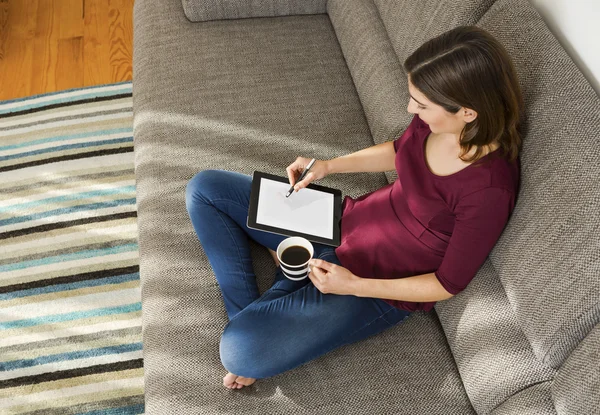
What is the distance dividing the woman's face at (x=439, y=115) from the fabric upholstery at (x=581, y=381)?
44 centimetres

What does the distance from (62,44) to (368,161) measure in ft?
6.02

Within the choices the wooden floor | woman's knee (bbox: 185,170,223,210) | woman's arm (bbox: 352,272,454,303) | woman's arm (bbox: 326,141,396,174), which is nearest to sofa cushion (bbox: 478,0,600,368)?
woman's arm (bbox: 352,272,454,303)

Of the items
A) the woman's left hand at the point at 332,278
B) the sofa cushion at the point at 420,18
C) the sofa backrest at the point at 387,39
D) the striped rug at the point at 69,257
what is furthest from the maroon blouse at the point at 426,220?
the striped rug at the point at 69,257

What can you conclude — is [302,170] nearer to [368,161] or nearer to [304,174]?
[304,174]

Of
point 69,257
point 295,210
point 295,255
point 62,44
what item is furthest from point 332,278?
→ point 62,44

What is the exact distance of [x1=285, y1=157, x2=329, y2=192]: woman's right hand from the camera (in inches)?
53.5

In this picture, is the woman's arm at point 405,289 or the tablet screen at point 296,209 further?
the tablet screen at point 296,209

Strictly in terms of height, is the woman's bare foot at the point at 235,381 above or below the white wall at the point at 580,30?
below

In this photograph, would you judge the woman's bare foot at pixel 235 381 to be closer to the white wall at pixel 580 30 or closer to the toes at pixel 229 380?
the toes at pixel 229 380

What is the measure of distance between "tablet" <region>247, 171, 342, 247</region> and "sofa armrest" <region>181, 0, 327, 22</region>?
82cm

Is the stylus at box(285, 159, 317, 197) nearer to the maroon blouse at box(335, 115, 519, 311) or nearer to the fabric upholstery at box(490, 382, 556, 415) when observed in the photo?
the maroon blouse at box(335, 115, 519, 311)

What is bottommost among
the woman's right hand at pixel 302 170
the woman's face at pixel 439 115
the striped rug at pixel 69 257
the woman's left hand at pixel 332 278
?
the striped rug at pixel 69 257

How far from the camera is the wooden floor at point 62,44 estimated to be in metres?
2.41

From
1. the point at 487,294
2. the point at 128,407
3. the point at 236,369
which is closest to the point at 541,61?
the point at 487,294
